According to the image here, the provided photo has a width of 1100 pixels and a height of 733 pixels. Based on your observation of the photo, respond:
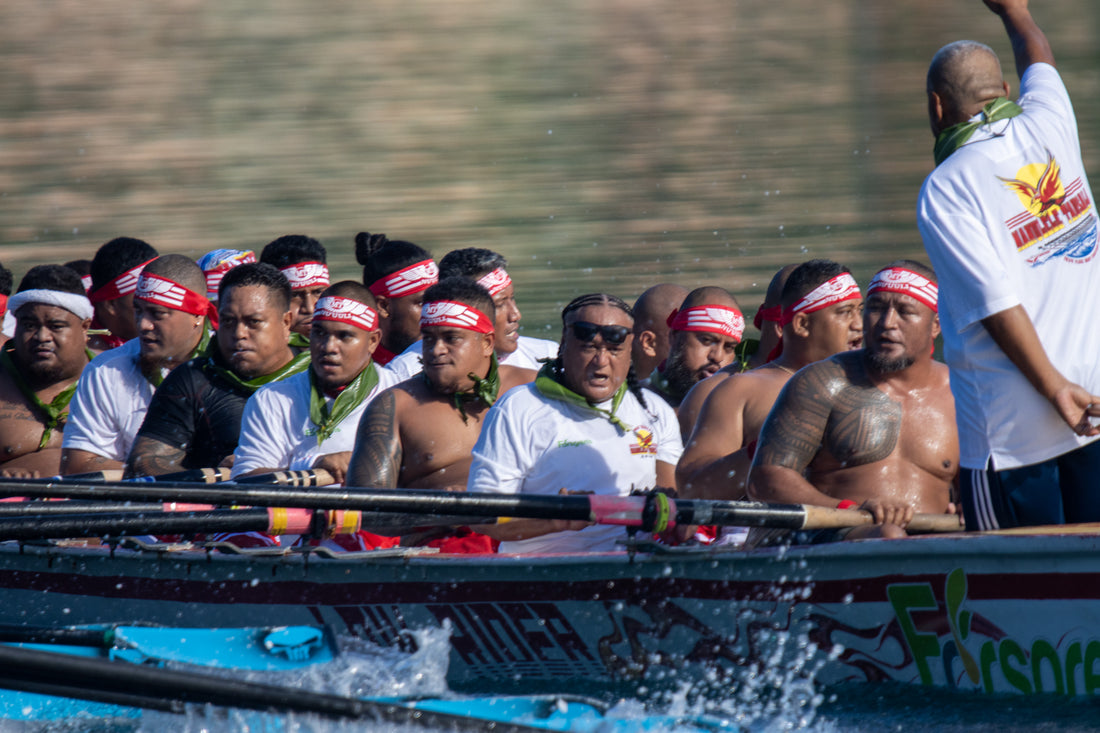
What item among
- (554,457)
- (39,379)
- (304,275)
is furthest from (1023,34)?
(39,379)

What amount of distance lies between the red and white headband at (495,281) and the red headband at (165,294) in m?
1.45

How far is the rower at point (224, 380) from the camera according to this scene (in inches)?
271

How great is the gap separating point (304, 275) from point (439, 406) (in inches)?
103

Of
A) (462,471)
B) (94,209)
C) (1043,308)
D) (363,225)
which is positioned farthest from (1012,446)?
(94,209)

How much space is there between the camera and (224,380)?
702 cm

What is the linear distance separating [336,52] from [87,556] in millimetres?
22349

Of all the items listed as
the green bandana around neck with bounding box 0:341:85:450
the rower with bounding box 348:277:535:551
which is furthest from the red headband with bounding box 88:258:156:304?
the rower with bounding box 348:277:535:551

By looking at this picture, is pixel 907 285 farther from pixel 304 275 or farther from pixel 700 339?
pixel 304 275

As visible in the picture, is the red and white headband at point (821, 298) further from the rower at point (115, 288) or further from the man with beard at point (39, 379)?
the rower at point (115, 288)

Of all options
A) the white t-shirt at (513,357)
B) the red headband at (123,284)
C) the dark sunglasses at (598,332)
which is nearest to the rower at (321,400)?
the white t-shirt at (513,357)

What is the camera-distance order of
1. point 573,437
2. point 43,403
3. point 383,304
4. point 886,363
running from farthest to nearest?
point 383,304
point 43,403
point 573,437
point 886,363

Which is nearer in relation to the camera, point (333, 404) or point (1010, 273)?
point (1010, 273)

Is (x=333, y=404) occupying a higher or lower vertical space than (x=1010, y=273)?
lower

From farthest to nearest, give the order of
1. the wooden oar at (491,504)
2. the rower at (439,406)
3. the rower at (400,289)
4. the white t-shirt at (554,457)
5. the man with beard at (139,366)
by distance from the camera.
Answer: the rower at (400,289)
the man with beard at (139,366)
the rower at (439,406)
the white t-shirt at (554,457)
the wooden oar at (491,504)
